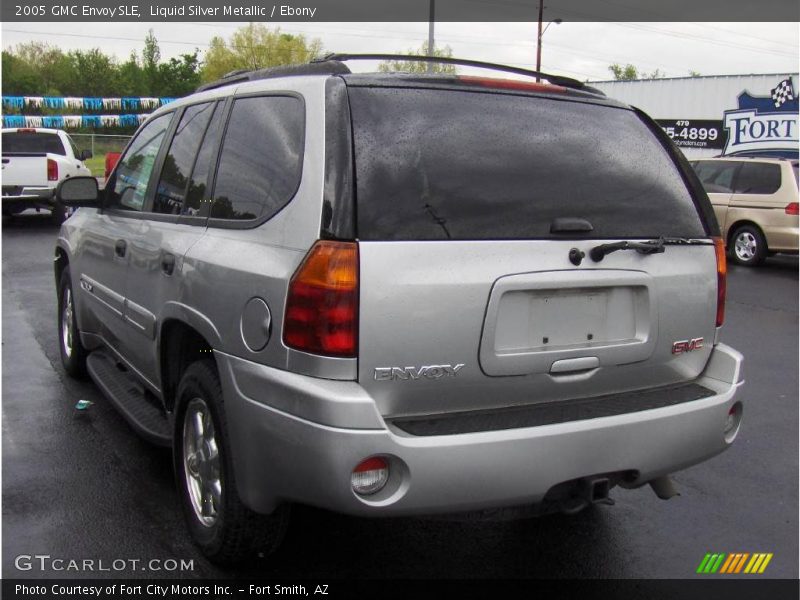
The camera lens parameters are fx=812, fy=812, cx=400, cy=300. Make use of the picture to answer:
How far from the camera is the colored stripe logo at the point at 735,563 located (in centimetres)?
339

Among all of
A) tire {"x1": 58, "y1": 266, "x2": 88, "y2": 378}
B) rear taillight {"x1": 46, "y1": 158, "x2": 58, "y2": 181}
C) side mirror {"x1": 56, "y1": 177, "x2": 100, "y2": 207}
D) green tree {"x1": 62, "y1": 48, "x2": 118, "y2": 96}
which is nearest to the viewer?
side mirror {"x1": 56, "y1": 177, "x2": 100, "y2": 207}

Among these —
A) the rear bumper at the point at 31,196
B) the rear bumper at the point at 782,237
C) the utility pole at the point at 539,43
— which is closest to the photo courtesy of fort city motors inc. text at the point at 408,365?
the rear bumper at the point at 782,237

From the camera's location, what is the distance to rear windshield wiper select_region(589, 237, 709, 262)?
2951 millimetres

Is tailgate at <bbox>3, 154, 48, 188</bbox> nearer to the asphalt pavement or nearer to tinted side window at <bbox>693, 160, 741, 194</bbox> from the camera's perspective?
the asphalt pavement

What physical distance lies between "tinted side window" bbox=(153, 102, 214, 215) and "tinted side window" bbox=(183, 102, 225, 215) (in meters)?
0.06

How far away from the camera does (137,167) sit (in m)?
4.51

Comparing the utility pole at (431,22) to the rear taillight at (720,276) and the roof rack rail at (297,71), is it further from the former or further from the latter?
the rear taillight at (720,276)

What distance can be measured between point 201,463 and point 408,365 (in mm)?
1123

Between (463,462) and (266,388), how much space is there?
696 millimetres

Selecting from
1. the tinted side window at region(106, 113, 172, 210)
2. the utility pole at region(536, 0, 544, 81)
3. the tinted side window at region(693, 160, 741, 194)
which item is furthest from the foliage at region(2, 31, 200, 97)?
the tinted side window at region(106, 113, 172, 210)

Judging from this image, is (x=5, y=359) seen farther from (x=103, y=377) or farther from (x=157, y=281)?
(x=157, y=281)

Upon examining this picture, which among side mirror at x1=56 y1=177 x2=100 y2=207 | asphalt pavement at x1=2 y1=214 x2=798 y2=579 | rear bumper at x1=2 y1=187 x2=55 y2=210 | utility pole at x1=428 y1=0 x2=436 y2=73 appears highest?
utility pole at x1=428 y1=0 x2=436 y2=73

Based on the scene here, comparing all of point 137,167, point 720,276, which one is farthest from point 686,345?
point 137,167

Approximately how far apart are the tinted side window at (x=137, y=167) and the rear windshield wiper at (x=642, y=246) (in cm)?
240
